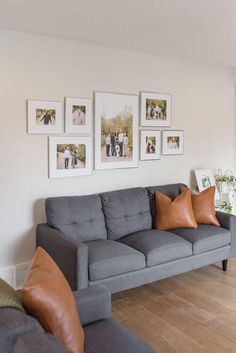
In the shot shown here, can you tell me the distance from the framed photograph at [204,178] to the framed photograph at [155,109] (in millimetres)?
800

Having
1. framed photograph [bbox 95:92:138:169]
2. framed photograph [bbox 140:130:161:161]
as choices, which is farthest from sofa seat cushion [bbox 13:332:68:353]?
framed photograph [bbox 140:130:161:161]

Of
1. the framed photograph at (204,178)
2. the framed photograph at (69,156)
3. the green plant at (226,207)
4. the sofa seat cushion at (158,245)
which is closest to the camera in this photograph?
the sofa seat cushion at (158,245)

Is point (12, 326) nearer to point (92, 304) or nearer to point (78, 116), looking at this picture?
point (92, 304)

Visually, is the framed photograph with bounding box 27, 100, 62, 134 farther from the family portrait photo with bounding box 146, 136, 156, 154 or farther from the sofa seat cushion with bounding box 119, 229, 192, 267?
the sofa seat cushion with bounding box 119, 229, 192, 267

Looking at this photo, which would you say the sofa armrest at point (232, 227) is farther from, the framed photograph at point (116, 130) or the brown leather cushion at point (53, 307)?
the brown leather cushion at point (53, 307)

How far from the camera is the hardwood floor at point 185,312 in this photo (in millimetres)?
2576

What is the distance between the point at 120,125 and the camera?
400cm

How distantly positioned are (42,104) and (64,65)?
47 cm

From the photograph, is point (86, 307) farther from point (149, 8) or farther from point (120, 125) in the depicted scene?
point (120, 125)

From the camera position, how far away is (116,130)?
13.0 feet

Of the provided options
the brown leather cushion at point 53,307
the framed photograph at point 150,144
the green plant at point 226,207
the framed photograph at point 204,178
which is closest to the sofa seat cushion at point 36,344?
the brown leather cushion at point 53,307

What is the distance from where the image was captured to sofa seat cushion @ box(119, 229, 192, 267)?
128 inches

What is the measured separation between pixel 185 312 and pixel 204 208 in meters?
1.27

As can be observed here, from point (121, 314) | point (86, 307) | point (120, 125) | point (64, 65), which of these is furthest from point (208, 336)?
point (64, 65)
